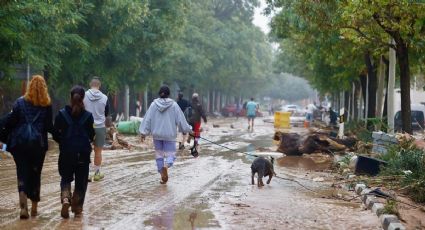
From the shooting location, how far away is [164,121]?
12.7 m

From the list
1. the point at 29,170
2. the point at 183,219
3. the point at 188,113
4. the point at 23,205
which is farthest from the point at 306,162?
the point at 23,205

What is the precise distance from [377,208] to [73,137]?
434 centimetres

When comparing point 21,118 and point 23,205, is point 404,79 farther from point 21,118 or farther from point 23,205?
point 23,205

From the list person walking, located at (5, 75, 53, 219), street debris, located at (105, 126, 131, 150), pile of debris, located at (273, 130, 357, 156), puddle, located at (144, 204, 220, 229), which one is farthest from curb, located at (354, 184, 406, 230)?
street debris, located at (105, 126, 131, 150)

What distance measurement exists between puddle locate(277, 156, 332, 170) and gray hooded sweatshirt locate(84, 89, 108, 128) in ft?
22.2

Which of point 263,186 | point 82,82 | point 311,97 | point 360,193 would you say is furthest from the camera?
point 311,97

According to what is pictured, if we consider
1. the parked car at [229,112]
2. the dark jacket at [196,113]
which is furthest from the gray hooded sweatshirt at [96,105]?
the parked car at [229,112]

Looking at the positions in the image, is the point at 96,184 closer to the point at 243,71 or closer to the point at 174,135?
the point at 174,135

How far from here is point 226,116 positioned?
74312 mm

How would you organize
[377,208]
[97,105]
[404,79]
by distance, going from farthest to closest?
1. [404,79]
2. [97,105]
3. [377,208]

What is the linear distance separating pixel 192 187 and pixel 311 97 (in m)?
136

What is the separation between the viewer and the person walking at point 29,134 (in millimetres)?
8477

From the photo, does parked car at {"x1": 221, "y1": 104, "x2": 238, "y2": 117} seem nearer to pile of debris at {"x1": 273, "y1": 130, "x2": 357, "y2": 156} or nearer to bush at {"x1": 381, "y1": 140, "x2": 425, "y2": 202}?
pile of debris at {"x1": 273, "y1": 130, "x2": 357, "y2": 156}

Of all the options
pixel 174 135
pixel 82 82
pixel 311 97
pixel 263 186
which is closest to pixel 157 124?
pixel 174 135
